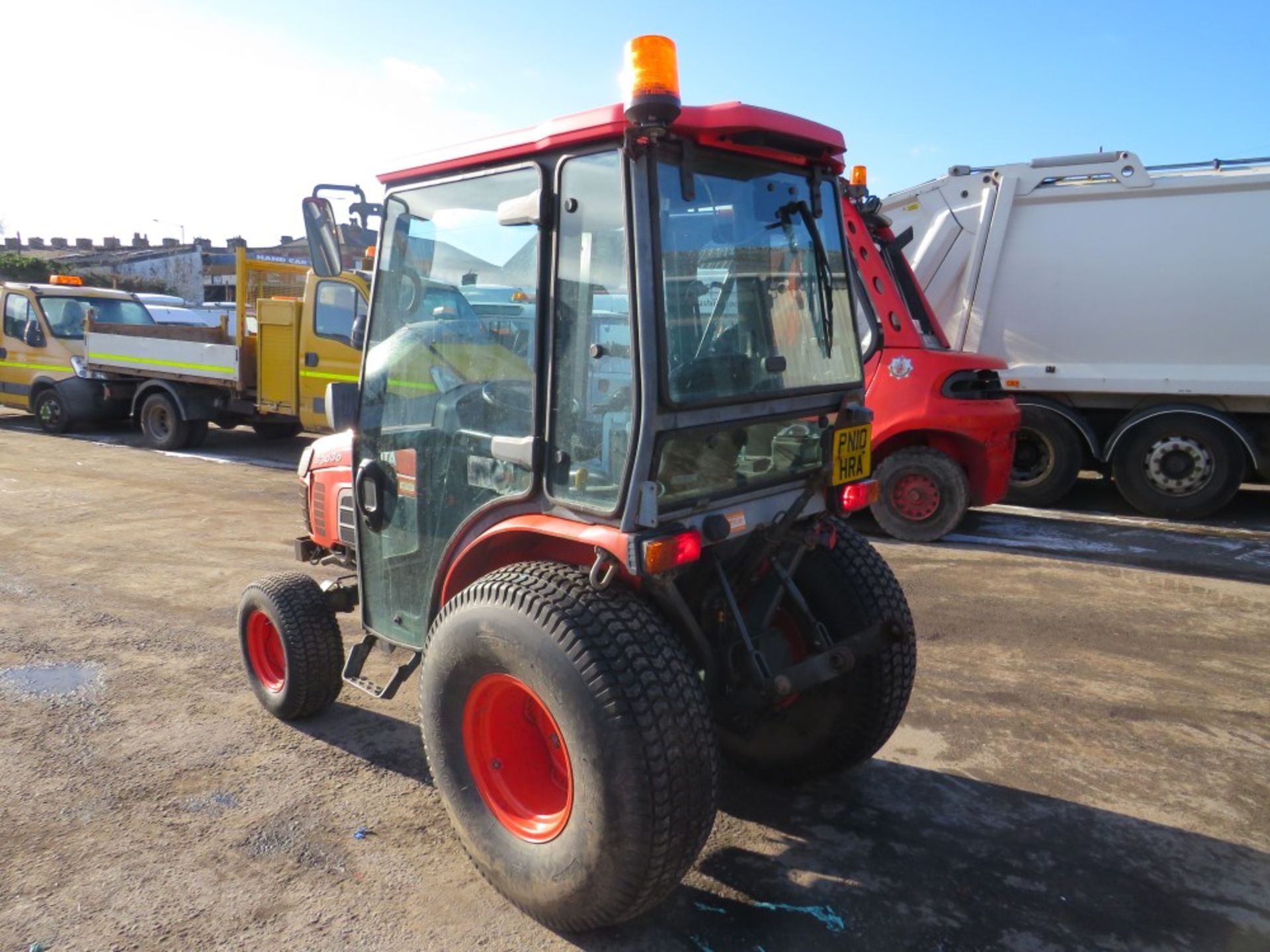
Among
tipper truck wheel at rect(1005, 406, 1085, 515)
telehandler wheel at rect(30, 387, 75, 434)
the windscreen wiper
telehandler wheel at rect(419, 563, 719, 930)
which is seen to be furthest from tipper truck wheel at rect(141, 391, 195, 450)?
the windscreen wiper

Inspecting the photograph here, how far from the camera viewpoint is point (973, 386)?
6.78 meters

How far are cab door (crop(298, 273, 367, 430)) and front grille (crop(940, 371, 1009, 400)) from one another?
6210mm

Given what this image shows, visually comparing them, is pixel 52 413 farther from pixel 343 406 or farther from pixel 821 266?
pixel 821 266

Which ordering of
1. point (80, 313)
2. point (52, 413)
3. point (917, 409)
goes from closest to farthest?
point (917, 409), point (52, 413), point (80, 313)

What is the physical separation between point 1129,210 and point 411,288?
6.92 meters

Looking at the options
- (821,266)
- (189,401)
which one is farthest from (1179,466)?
A: (189,401)

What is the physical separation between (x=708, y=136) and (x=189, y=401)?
10.4m

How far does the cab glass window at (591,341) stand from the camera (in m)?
2.47

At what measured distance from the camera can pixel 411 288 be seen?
10.3 ft

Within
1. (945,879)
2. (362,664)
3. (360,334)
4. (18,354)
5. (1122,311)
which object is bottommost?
(945,879)

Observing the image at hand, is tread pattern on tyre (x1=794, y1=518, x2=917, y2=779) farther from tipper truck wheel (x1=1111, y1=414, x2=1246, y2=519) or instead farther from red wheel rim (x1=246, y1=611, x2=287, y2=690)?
tipper truck wheel (x1=1111, y1=414, x2=1246, y2=519)

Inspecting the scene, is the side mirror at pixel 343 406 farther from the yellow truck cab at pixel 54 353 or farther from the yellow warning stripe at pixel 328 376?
the yellow truck cab at pixel 54 353

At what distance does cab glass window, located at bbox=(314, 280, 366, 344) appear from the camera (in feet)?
32.7

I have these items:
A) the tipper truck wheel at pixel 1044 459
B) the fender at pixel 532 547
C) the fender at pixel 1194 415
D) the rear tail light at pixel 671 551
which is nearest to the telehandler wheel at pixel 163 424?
the tipper truck wheel at pixel 1044 459
